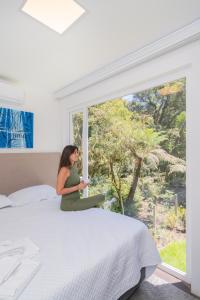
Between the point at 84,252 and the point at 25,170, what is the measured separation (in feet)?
6.71

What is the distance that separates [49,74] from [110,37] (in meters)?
1.24

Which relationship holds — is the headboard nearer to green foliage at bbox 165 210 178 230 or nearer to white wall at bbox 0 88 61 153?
white wall at bbox 0 88 61 153

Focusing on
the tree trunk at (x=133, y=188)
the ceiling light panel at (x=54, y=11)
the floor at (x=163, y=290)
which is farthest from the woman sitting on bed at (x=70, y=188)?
the ceiling light panel at (x=54, y=11)

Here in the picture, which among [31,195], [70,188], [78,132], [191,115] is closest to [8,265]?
[70,188]

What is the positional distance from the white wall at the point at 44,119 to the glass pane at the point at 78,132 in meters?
0.29

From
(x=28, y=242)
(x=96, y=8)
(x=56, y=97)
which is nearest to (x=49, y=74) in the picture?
(x=56, y=97)

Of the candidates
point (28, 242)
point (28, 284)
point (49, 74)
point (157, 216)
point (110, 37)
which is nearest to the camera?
point (28, 284)

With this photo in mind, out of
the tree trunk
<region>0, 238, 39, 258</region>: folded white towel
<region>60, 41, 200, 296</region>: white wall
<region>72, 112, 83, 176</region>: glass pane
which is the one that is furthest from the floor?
<region>72, 112, 83, 176</region>: glass pane

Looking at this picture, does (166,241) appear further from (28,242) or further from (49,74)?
(49,74)

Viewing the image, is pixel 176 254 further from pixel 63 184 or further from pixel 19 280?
pixel 19 280

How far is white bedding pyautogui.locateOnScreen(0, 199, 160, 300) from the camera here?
1.09 meters

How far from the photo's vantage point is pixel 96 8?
61.1 inches

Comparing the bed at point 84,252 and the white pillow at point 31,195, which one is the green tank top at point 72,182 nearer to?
the bed at point 84,252

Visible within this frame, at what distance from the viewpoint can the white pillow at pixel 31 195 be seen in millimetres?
2580
